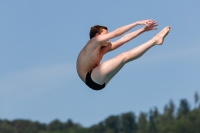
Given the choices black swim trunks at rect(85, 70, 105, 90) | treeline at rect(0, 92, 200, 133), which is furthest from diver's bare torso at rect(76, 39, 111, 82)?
treeline at rect(0, 92, 200, 133)

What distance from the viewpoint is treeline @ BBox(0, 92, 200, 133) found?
130 metres

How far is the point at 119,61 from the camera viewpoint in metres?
21.2

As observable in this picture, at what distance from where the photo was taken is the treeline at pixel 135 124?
427 feet

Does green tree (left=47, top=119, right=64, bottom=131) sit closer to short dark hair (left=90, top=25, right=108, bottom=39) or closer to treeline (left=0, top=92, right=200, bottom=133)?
treeline (left=0, top=92, right=200, bottom=133)

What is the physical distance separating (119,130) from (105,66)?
111668 millimetres

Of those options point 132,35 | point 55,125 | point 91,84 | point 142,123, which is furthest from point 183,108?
point 91,84

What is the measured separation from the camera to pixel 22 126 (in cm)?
13900

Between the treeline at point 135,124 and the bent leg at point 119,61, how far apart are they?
105 m

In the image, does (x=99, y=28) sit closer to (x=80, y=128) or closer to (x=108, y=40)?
(x=108, y=40)

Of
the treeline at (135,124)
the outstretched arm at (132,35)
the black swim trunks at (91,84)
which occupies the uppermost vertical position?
the treeline at (135,124)

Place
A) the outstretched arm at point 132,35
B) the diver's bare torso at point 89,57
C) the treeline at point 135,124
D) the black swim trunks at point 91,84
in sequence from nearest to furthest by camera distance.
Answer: the outstretched arm at point 132,35
the diver's bare torso at point 89,57
the black swim trunks at point 91,84
the treeline at point 135,124

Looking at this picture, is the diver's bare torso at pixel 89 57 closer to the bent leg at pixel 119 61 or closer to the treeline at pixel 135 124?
the bent leg at pixel 119 61

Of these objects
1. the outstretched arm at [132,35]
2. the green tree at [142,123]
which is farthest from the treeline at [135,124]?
the outstretched arm at [132,35]

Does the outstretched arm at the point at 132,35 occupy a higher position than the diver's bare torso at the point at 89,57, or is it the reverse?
the outstretched arm at the point at 132,35
